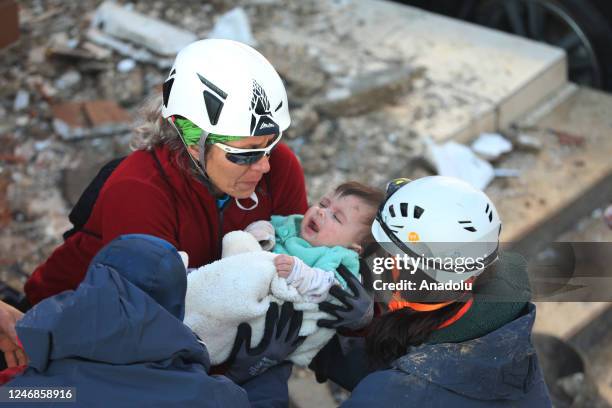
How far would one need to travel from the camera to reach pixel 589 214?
228 inches

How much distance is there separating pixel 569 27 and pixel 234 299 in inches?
191

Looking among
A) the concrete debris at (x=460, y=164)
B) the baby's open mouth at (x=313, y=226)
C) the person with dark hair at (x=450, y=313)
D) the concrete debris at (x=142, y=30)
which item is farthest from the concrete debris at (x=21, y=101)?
the person with dark hair at (x=450, y=313)

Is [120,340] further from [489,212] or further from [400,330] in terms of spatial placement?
[489,212]

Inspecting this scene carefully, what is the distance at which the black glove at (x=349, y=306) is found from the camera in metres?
2.94

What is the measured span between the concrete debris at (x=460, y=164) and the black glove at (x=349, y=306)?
8.42ft

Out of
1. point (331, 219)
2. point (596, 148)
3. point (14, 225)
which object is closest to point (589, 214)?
point (596, 148)

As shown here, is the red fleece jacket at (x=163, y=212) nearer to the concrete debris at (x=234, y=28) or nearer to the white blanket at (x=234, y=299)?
the white blanket at (x=234, y=299)

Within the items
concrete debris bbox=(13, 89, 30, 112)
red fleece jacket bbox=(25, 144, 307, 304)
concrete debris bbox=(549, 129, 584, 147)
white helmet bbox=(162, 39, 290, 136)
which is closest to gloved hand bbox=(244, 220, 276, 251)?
red fleece jacket bbox=(25, 144, 307, 304)

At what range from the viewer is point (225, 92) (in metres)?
3.07

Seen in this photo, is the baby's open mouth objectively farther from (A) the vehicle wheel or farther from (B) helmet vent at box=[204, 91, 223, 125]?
(A) the vehicle wheel

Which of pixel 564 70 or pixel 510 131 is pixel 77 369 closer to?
pixel 510 131

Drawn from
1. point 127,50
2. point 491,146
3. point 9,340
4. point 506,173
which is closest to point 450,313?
point 9,340

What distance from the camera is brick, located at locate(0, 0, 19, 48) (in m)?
6.25

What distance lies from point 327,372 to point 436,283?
2.49 feet
